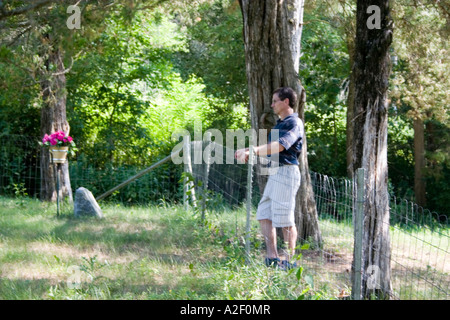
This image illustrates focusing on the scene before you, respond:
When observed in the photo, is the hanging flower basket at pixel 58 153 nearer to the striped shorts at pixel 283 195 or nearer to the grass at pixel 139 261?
the grass at pixel 139 261

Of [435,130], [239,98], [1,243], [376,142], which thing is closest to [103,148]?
[239,98]

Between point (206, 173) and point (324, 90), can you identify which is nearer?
point (206, 173)

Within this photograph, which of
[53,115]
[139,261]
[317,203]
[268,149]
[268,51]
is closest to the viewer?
[268,149]

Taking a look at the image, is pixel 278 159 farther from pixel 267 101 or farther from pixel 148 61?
pixel 148 61

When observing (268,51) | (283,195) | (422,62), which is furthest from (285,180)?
(422,62)

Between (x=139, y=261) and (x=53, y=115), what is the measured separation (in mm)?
6550

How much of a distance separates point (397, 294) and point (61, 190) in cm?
847

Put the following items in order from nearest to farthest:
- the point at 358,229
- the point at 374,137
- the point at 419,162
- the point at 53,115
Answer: the point at 358,229 → the point at 374,137 → the point at 53,115 → the point at 419,162

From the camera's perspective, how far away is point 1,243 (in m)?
7.44

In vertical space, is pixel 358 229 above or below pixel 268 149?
below

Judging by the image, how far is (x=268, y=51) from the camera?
7.38 m

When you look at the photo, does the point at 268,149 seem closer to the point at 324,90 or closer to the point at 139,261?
the point at 139,261

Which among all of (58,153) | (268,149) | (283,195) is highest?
(268,149)

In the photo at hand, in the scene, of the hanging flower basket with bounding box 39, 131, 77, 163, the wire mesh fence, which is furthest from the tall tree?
the hanging flower basket with bounding box 39, 131, 77, 163
